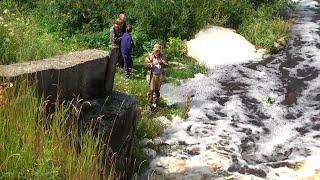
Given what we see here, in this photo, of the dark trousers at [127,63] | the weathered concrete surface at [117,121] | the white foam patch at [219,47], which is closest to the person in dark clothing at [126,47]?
the dark trousers at [127,63]

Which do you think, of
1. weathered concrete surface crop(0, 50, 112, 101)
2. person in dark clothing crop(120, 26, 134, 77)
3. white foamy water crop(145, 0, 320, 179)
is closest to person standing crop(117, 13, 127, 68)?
person in dark clothing crop(120, 26, 134, 77)

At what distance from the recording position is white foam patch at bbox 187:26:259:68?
15.8 m

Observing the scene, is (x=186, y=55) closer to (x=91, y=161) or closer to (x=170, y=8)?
(x=170, y=8)

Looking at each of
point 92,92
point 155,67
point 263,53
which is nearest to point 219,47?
point 263,53

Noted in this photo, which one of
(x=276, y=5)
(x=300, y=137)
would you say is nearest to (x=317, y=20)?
(x=276, y=5)

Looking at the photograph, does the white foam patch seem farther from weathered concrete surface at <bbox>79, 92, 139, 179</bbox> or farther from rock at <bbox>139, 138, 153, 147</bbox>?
weathered concrete surface at <bbox>79, 92, 139, 179</bbox>

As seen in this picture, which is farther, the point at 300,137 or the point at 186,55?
the point at 186,55

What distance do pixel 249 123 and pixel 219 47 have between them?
15.7 ft

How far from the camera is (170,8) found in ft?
53.1

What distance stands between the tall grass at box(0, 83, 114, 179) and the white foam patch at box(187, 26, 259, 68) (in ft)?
34.6

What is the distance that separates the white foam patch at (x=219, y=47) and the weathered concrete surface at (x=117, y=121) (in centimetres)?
672

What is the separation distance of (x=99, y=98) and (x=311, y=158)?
478cm

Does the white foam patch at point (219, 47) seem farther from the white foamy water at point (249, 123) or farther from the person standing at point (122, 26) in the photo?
the person standing at point (122, 26)

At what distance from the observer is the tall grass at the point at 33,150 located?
4488 millimetres
